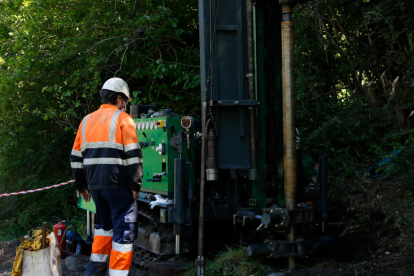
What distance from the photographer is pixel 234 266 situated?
5.12 m

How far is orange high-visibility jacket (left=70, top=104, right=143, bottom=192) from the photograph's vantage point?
439 cm

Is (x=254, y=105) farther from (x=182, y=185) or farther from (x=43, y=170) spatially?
(x=43, y=170)

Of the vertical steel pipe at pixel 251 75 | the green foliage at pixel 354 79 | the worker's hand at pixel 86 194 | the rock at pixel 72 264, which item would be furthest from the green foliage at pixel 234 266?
the green foliage at pixel 354 79

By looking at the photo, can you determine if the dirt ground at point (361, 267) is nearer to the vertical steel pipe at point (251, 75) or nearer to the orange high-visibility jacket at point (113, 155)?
the vertical steel pipe at point (251, 75)

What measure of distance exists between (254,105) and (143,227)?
2.49 metres

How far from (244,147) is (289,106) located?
0.75 m

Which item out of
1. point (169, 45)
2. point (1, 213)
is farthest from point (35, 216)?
point (169, 45)

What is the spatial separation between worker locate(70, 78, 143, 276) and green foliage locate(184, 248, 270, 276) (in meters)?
1.15

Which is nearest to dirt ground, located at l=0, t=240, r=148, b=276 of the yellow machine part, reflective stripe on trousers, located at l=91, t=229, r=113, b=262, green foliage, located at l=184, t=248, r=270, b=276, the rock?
the rock

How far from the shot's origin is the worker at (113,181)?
4.34 m

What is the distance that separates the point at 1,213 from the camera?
1127cm

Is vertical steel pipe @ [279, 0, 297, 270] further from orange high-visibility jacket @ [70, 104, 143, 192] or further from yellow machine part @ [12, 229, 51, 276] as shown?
yellow machine part @ [12, 229, 51, 276]

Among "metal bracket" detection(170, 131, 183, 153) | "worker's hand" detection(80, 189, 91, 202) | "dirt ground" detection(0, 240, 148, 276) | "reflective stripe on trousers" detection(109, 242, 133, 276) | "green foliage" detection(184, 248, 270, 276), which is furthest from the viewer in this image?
"dirt ground" detection(0, 240, 148, 276)

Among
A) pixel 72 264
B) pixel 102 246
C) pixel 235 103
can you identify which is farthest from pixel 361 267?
pixel 72 264
